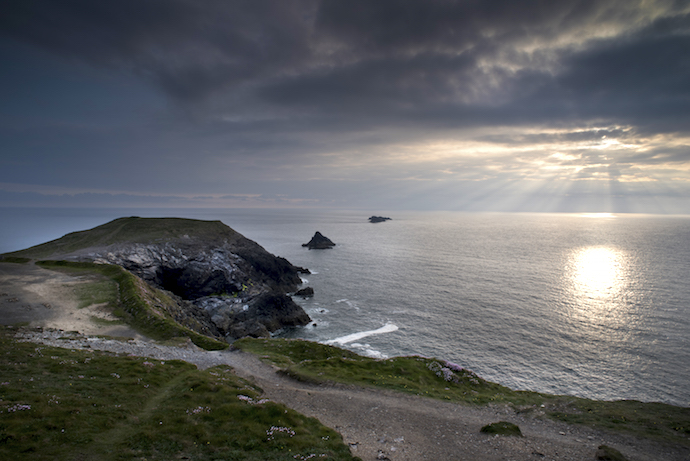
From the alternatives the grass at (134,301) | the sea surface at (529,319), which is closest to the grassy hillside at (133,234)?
the grass at (134,301)

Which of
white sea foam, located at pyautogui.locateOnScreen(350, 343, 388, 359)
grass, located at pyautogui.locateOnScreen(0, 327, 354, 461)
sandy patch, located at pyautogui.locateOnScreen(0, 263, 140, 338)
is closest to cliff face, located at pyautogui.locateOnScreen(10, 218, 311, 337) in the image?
sandy patch, located at pyautogui.locateOnScreen(0, 263, 140, 338)

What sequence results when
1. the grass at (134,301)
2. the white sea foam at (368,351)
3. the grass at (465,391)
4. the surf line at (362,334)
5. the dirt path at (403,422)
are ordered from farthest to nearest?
1. the surf line at (362,334)
2. the white sea foam at (368,351)
3. the grass at (134,301)
4. the grass at (465,391)
5. the dirt path at (403,422)

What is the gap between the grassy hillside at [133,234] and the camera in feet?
266

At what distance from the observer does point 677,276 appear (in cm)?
9669

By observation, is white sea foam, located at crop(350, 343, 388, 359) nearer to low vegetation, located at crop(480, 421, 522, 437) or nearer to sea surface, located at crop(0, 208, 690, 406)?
sea surface, located at crop(0, 208, 690, 406)

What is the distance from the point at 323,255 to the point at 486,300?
283 ft

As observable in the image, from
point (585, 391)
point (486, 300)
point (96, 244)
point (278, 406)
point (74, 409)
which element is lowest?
point (585, 391)

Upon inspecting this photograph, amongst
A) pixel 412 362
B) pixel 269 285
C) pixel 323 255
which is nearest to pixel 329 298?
pixel 269 285

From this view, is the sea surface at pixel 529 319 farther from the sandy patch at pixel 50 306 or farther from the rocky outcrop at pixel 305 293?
the sandy patch at pixel 50 306

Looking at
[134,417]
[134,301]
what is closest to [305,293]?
[134,301]

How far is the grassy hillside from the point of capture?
81.2 meters

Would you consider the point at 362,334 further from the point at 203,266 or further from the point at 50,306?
the point at 50,306

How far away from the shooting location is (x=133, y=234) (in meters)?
86.5

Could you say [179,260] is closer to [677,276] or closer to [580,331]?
[580,331]
